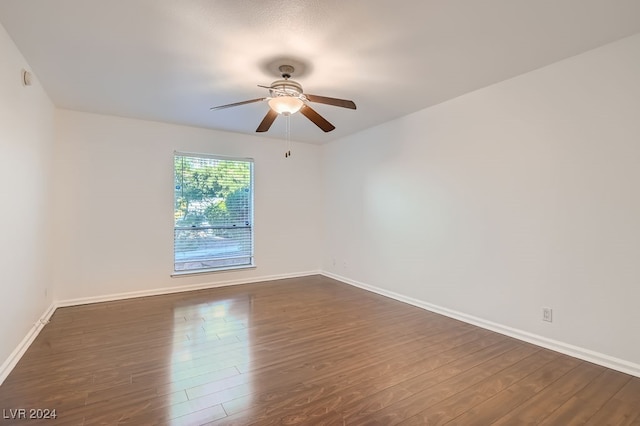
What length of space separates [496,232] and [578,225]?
2.27ft

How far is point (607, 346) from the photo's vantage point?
2.48 meters

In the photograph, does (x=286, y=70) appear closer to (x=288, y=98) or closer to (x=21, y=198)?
(x=288, y=98)

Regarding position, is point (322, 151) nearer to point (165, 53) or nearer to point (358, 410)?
point (165, 53)

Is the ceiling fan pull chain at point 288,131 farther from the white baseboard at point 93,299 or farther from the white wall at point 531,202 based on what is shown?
the white baseboard at point 93,299

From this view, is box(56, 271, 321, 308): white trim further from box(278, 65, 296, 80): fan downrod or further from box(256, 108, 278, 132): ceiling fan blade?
box(278, 65, 296, 80): fan downrod

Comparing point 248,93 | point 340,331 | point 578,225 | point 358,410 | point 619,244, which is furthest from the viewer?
point 248,93

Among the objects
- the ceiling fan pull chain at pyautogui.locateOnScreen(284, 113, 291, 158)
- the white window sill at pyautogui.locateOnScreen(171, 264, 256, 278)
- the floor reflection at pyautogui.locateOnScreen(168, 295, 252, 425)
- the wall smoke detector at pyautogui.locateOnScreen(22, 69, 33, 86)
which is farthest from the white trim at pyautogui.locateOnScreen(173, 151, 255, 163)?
the floor reflection at pyautogui.locateOnScreen(168, 295, 252, 425)

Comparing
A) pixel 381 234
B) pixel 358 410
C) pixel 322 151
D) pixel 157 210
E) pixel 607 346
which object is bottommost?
pixel 358 410

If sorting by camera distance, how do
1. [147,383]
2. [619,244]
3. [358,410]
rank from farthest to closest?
[619,244] → [147,383] → [358,410]

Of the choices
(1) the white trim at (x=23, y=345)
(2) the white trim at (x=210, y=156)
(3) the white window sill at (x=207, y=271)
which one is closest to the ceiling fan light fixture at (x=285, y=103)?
(2) the white trim at (x=210, y=156)

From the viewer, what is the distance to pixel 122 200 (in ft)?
14.4

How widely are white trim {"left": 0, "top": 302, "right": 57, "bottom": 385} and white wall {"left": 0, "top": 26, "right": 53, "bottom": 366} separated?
4 centimetres

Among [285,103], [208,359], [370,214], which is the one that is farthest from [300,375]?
[370,214]

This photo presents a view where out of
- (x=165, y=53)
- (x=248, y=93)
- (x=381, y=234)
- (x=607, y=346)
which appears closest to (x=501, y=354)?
(x=607, y=346)
